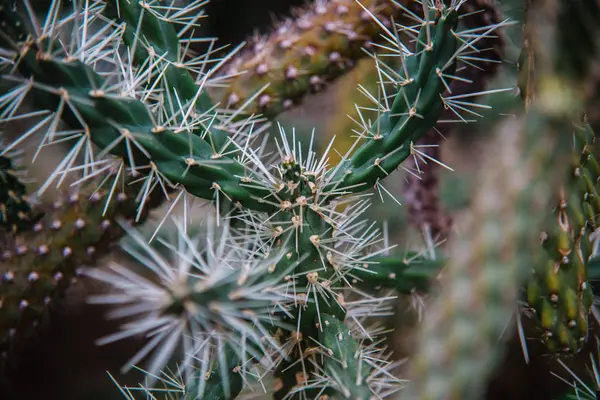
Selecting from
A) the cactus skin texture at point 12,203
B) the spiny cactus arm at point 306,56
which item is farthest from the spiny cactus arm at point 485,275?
the cactus skin texture at point 12,203

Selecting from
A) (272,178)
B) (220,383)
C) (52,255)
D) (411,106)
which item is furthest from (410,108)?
(52,255)

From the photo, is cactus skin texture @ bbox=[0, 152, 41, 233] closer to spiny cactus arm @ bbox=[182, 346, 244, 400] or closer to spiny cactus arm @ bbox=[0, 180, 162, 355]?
spiny cactus arm @ bbox=[0, 180, 162, 355]

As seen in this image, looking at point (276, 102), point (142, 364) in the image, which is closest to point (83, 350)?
point (142, 364)

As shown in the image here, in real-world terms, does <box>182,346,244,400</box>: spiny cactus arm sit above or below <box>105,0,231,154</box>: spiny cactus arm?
below

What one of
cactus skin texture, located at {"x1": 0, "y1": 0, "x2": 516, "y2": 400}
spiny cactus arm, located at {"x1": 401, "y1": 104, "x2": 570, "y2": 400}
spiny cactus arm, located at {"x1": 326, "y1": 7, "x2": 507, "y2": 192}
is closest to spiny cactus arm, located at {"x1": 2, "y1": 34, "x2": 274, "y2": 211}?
cactus skin texture, located at {"x1": 0, "y1": 0, "x2": 516, "y2": 400}

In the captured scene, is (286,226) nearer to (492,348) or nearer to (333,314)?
(333,314)

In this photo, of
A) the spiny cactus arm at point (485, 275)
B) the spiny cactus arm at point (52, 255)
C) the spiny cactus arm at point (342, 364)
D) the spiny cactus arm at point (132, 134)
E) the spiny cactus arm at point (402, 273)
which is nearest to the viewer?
the spiny cactus arm at point (485, 275)

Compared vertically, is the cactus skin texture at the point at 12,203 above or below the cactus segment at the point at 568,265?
above

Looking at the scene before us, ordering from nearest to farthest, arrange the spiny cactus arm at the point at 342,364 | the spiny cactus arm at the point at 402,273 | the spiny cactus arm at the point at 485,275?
the spiny cactus arm at the point at 485,275 < the spiny cactus arm at the point at 342,364 < the spiny cactus arm at the point at 402,273

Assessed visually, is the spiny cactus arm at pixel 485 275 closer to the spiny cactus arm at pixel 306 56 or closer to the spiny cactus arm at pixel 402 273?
the spiny cactus arm at pixel 402 273
